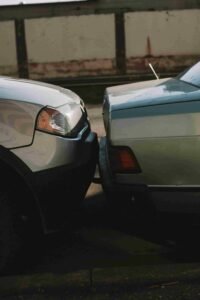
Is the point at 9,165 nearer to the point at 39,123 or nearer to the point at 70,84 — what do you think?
the point at 39,123

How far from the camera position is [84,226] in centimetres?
466

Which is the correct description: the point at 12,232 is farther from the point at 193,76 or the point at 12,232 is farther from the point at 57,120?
the point at 193,76

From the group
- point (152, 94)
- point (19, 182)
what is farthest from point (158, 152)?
point (19, 182)

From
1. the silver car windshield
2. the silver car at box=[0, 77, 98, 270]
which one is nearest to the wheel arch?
the silver car at box=[0, 77, 98, 270]

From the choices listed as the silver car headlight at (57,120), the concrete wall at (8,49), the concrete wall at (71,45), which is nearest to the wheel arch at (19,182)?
the silver car headlight at (57,120)

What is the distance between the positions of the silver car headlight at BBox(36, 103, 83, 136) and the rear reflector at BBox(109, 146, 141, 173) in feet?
1.13

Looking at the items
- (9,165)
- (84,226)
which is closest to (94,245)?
(84,226)

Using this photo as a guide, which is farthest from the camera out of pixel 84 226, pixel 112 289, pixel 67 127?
pixel 84 226

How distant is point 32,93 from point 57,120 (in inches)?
10.3

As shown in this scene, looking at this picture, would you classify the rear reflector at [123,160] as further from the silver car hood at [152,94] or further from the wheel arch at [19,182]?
the wheel arch at [19,182]

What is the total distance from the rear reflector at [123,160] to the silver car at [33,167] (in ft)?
0.84

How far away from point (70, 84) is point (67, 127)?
53.6 ft

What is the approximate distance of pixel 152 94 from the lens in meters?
3.88

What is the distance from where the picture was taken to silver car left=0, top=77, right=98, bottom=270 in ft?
11.4
